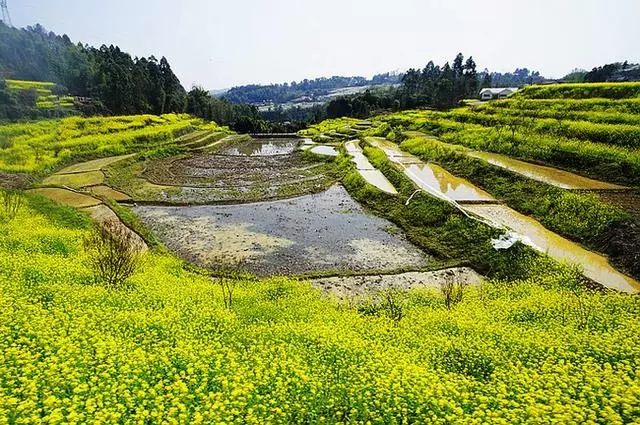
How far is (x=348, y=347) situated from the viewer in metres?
6.51

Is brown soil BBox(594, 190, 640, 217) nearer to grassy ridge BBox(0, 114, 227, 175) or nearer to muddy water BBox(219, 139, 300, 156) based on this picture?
muddy water BBox(219, 139, 300, 156)

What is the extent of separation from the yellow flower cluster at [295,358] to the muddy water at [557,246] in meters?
1.92

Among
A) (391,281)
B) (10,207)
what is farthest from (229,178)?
(391,281)

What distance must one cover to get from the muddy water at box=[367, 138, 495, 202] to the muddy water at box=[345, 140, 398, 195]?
1348 millimetres

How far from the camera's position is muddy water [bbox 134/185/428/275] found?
14.1 meters

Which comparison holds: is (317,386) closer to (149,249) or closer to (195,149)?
(149,249)

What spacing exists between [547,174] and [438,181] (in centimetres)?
515

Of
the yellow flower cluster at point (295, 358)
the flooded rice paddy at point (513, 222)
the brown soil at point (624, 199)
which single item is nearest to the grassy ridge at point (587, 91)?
the flooded rice paddy at point (513, 222)

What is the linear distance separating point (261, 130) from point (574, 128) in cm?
4955

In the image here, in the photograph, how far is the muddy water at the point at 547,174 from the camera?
17203mm

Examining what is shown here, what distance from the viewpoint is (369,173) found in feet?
86.7

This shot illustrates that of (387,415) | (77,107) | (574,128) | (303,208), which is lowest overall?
(303,208)

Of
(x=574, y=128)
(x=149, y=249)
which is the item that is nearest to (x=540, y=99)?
(x=574, y=128)

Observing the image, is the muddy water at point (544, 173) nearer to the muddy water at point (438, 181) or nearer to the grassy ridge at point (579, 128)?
the muddy water at point (438, 181)
